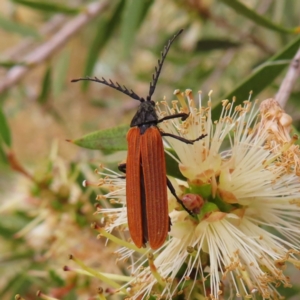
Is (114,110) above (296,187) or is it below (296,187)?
above

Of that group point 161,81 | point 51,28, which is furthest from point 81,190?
point 51,28

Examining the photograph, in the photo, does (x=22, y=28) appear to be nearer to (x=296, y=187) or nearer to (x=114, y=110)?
(x=114, y=110)

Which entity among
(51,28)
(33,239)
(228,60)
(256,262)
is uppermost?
(51,28)

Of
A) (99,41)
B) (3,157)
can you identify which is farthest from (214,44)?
(3,157)

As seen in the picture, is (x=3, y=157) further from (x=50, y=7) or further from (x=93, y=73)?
(x=93, y=73)

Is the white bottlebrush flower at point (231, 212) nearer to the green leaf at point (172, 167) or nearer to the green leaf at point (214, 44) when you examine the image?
the green leaf at point (172, 167)

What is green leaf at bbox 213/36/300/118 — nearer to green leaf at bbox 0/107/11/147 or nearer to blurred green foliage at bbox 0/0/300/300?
blurred green foliage at bbox 0/0/300/300
